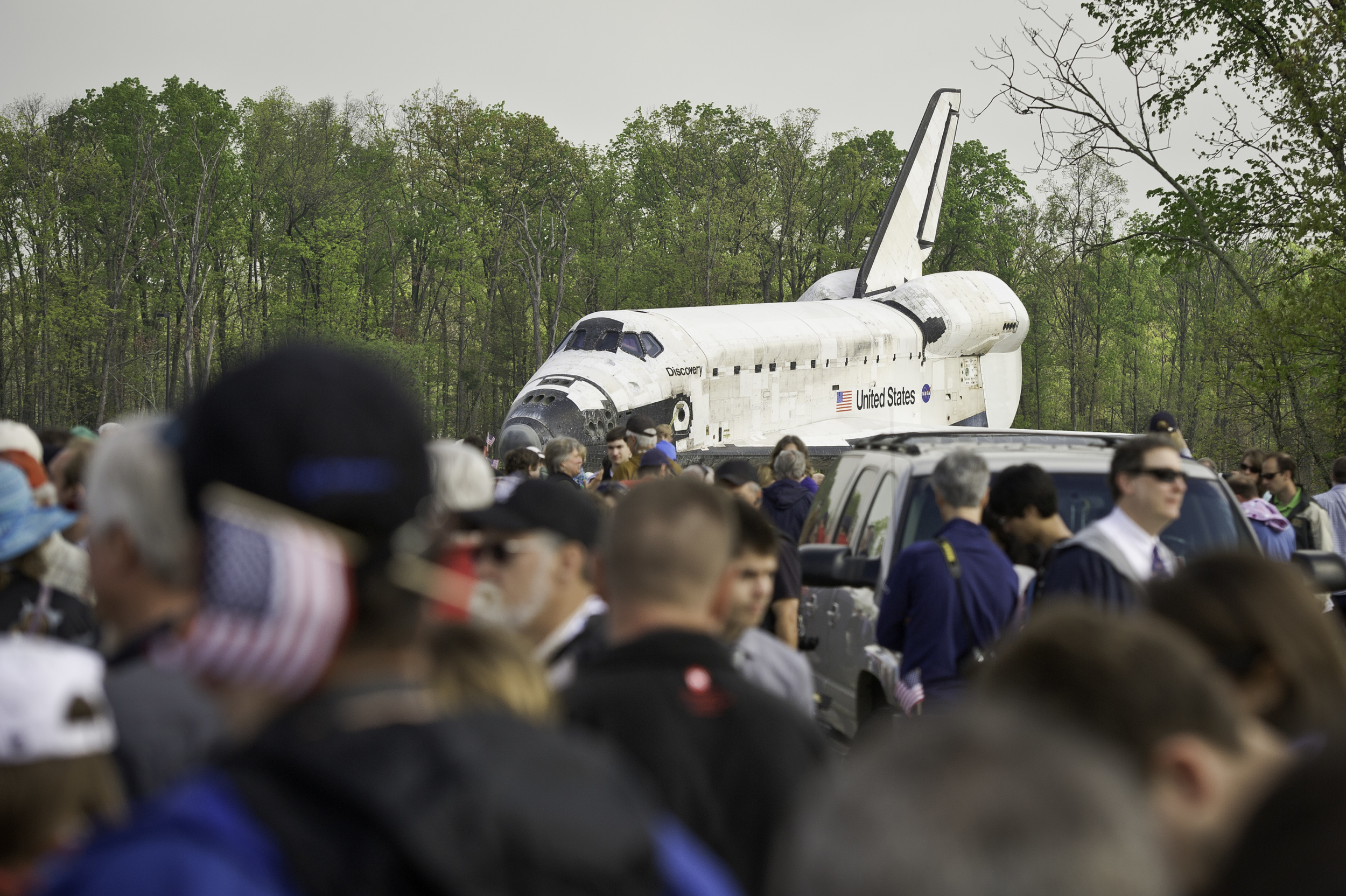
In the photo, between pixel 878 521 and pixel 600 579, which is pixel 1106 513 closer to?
pixel 878 521

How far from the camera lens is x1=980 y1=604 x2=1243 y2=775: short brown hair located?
4.20 ft

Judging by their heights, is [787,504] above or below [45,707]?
below

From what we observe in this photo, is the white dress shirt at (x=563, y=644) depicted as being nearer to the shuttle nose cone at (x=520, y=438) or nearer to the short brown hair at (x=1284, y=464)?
the short brown hair at (x=1284, y=464)

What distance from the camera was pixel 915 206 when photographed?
3025cm

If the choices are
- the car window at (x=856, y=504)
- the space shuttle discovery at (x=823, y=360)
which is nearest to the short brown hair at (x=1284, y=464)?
the car window at (x=856, y=504)

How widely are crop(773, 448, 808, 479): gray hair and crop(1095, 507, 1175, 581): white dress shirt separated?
13.5 ft

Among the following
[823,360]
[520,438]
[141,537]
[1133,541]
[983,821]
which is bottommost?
[520,438]

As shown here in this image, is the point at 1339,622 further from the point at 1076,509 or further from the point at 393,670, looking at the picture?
the point at 393,670

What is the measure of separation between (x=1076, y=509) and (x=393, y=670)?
4974 mm

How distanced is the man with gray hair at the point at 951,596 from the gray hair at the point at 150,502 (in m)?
3.48

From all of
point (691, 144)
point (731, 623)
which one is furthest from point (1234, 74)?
point (691, 144)

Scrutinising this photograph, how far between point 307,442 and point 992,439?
591cm

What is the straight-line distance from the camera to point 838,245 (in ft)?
172

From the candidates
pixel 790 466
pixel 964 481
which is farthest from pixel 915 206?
pixel 964 481
